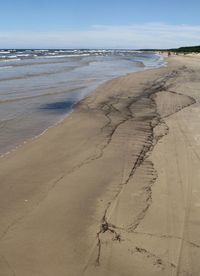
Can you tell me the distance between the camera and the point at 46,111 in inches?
525

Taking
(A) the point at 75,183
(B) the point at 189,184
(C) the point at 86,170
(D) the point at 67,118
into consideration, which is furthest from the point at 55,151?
(D) the point at 67,118

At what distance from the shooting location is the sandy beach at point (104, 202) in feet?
14.1

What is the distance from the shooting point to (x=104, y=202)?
5723 millimetres

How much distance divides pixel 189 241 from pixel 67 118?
7.85 metres

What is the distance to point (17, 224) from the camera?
5.09 metres

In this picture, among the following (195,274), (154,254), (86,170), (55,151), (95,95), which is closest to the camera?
(195,274)

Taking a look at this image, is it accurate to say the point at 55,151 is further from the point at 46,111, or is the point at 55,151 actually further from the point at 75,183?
the point at 46,111

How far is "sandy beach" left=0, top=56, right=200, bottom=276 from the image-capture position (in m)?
4.30

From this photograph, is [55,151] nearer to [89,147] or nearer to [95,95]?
[89,147]

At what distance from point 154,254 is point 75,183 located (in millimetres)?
2316

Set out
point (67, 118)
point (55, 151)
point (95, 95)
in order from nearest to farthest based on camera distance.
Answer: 1. point (55, 151)
2. point (67, 118)
3. point (95, 95)

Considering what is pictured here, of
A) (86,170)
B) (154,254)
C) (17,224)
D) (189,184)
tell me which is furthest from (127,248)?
(86,170)

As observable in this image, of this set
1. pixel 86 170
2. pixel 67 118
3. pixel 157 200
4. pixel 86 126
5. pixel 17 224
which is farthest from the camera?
pixel 67 118

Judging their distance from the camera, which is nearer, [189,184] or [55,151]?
[189,184]
